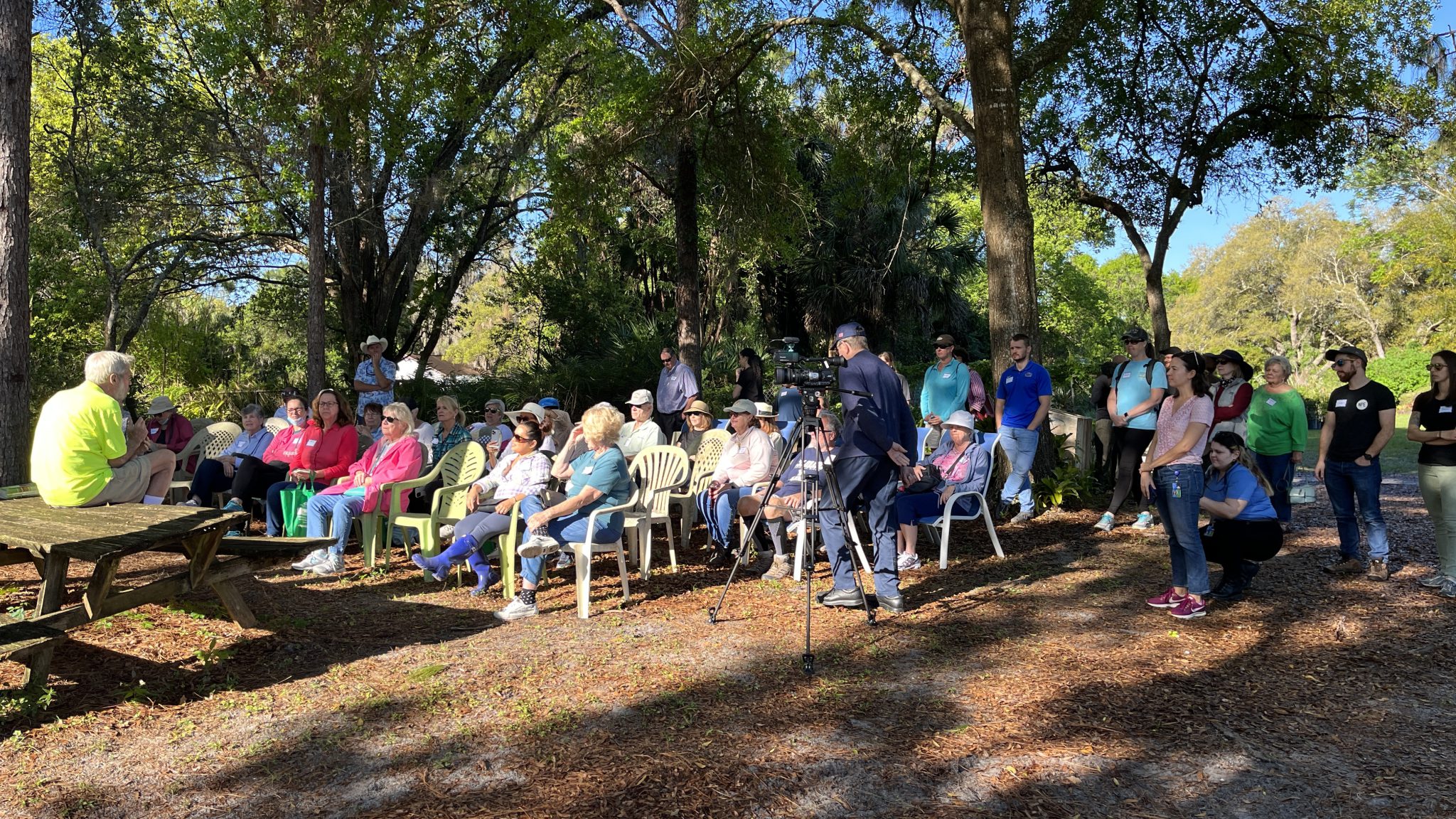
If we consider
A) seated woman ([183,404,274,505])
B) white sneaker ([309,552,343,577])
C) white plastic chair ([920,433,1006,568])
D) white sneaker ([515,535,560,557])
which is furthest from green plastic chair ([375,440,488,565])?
white plastic chair ([920,433,1006,568])

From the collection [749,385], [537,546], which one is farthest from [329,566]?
[749,385]

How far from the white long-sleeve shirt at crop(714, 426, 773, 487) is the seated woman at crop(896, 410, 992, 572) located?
111cm

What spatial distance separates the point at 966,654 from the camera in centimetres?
506

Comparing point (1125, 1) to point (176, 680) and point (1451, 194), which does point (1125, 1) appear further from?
point (1451, 194)

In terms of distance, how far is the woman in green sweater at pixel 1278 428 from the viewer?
748cm

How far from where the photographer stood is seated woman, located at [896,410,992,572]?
7.07m

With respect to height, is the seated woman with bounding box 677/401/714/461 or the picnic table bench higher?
the seated woman with bounding box 677/401/714/461

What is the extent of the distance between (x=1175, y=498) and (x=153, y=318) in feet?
68.4

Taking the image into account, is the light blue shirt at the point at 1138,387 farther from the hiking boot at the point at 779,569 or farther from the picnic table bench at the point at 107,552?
the picnic table bench at the point at 107,552

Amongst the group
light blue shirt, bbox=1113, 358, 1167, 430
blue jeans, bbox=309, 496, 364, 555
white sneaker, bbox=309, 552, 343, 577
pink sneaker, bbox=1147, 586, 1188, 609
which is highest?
light blue shirt, bbox=1113, 358, 1167, 430

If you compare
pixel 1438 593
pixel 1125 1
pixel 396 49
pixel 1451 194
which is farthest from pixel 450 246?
pixel 1451 194

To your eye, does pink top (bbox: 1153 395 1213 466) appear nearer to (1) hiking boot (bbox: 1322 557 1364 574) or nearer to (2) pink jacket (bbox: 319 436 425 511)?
(1) hiking boot (bbox: 1322 557 1364 574)

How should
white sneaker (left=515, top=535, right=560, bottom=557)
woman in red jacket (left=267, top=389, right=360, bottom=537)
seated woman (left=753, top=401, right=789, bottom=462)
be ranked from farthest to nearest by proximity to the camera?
woman in red jacket (left=267, top=389, right=360, bottom=537)
seated woman (left=753, top=401, right=789, bottom=462)
white sneaker (left=515, top=535, right=560, bottom=557)

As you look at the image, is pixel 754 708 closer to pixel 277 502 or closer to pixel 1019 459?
pixel 1019 459
